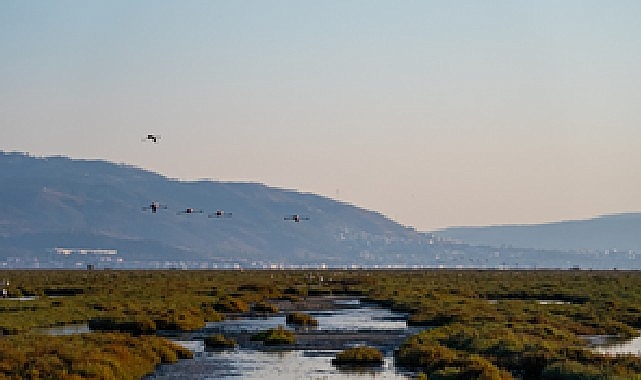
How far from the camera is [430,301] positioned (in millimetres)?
94688

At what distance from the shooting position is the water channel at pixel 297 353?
151 feet

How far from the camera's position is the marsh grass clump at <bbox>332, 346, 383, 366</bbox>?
4988cm

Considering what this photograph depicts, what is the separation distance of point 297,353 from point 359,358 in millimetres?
5177

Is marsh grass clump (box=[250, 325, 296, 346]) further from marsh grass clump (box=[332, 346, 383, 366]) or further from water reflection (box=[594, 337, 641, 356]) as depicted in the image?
water reflection (box=[594, 337, 641, 356])

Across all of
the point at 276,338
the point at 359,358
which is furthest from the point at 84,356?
the point at 276,338

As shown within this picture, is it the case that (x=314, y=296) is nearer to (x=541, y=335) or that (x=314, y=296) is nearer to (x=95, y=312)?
(x=95, y=312)

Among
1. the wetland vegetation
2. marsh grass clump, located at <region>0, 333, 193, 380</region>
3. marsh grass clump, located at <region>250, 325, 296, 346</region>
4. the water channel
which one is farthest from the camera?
marsh grass clump, located at <region>250, 325, 296, 346</region>

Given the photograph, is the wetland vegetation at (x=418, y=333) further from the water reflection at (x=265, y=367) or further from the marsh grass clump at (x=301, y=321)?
the marsh grass clump at (x=301, y=321)

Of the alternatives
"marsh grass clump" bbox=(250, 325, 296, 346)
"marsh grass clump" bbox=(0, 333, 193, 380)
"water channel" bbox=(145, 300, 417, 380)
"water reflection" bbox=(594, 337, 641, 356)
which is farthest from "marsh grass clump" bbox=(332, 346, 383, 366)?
"water reflection" bbox=(594, 337, 641, 356)

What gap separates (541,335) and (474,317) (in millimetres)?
13155

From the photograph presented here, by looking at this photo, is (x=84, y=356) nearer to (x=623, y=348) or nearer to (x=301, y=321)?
(x=623, y=348)

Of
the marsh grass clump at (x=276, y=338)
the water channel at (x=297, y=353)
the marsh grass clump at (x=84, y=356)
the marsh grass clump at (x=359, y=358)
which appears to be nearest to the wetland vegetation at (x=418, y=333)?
the marsh grass clump at (x=84, y=356)

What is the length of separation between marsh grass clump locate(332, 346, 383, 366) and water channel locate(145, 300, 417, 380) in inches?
17.3

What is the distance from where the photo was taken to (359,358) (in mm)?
50219
